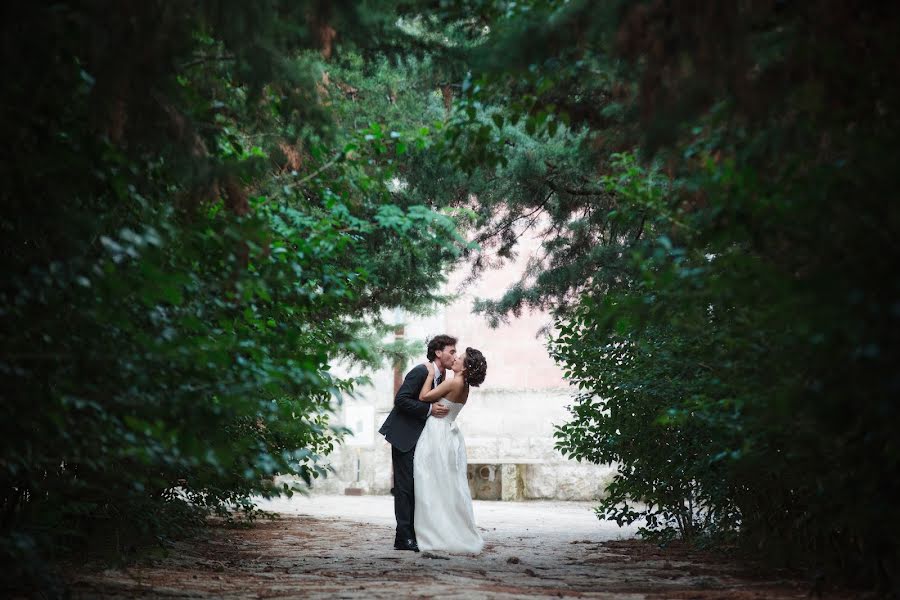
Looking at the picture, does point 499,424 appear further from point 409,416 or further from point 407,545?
point 407,545

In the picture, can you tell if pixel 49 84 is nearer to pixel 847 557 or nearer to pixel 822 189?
pixel 822 189

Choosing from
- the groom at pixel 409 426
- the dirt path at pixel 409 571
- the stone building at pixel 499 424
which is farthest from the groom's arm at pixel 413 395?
the stone building at pixel 499 424

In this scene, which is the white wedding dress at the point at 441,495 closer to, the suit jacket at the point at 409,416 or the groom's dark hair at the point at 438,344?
the suit jacket at the point at 409,416

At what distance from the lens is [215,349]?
402 cm

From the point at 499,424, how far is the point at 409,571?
1966 cm

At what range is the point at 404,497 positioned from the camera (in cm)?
955

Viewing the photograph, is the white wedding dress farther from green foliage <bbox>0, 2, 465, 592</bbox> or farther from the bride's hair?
green foliage <bbox>0, 2, 465, 592</bbox>

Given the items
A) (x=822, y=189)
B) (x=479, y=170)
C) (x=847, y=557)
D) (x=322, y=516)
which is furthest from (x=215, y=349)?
(x=322, y=516)

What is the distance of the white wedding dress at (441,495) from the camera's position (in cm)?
945

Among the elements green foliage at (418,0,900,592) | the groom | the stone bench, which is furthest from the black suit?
the stone bench

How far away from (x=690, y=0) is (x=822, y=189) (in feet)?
2.98

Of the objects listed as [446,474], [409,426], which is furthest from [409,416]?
[446,474]

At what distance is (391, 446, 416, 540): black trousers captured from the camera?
31.2 ft

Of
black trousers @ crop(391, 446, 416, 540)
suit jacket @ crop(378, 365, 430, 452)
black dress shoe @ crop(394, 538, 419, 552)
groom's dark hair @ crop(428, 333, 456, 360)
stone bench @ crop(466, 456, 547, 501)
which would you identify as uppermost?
stone bench @ crop(466, 456, 547, 501)
